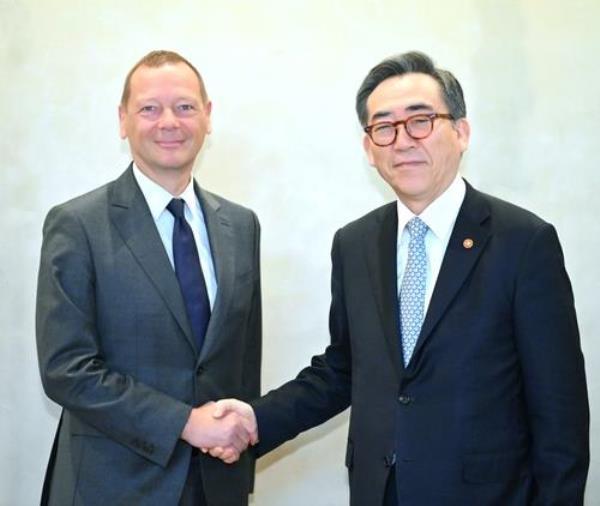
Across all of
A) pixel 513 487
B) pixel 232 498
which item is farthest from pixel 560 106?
pixel 232 498

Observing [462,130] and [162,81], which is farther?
[162,81]

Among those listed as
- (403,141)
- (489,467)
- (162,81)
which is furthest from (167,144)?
(489,467)

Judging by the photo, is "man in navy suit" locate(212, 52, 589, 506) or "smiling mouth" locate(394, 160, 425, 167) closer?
"man in navy suit" locate(212, 52, 589, 506)

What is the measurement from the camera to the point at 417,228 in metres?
1.93

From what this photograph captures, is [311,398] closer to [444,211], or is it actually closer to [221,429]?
[221,429]

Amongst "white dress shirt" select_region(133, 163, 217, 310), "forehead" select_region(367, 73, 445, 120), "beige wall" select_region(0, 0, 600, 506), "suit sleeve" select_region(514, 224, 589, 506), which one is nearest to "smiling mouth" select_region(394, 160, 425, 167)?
"forehead" select_region(367, 73, 445, 120)

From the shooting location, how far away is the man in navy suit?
176 cm

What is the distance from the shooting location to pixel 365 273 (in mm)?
2020

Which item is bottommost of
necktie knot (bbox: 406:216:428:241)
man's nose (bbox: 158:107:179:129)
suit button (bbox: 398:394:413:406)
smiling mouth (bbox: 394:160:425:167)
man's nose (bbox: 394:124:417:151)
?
suit button (bbox: 398:394:413:406)

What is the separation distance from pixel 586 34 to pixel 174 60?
Answer: 1541 mm

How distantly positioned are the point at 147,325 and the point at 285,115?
1.15 m

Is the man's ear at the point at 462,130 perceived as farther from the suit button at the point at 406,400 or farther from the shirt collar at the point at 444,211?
the suit button at the point at 406,400

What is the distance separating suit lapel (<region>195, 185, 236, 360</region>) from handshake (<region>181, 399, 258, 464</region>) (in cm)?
15

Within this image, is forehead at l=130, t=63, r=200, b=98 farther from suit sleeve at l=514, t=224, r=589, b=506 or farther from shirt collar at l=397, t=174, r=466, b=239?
suit sleeve at l=514, t=224, r=589, b=506
